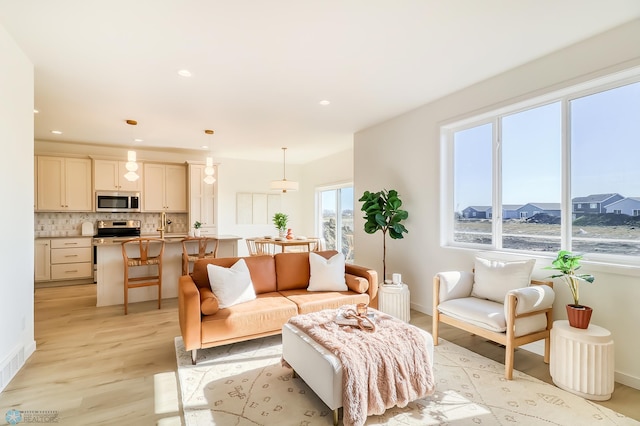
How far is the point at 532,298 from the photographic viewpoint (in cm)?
259

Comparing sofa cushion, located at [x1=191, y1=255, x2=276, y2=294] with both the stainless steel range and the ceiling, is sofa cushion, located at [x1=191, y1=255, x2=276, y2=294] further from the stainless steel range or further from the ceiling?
the stainless steel range

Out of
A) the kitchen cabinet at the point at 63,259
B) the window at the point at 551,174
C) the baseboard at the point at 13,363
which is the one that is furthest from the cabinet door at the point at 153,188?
the window at the point at 551,174

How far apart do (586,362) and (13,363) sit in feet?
14.8

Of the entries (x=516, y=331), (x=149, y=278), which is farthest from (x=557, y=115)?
(x=149, y=278)

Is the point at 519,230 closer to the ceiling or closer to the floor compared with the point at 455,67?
closer to the floor

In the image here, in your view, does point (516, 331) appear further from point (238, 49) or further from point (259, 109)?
point (259, 109)

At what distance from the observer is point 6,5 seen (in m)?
2.18

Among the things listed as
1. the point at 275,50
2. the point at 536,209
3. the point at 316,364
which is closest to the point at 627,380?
the point at 536,209

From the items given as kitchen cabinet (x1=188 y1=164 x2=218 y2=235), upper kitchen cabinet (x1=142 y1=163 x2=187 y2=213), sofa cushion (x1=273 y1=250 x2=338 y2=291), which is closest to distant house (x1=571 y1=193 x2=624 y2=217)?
sofa cushion (x1=273 y1=250 x2=338 y2=291)

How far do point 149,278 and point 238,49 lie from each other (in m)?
3.45

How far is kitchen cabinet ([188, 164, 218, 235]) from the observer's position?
273 inches

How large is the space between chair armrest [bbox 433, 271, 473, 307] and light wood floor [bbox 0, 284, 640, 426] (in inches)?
A: 20.7

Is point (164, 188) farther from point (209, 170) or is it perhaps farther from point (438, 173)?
point (438, 173)

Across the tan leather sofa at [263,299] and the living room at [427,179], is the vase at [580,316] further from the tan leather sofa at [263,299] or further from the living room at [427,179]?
the tan leather sofa at [263,299]
